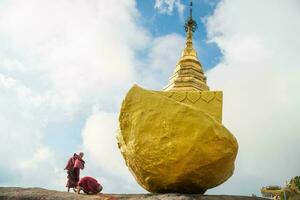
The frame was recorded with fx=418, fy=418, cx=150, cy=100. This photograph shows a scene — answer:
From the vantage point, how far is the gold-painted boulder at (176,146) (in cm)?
934

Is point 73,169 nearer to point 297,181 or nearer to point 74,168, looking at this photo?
point 74,168

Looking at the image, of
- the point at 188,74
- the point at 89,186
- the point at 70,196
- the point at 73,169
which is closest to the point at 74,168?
the point at 73,169

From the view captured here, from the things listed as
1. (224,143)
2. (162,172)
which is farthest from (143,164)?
(224,143)

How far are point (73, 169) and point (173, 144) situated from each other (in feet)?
13.5

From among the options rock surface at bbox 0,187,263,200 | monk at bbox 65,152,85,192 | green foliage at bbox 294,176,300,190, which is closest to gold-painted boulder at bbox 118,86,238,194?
rock surface at bbox 0,187,263,200

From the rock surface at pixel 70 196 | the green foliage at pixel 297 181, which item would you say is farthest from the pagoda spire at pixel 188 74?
the green foliage at pixel 297 181

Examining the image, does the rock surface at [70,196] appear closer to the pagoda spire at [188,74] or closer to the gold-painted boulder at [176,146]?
the gold-painted boulder at [176,146]

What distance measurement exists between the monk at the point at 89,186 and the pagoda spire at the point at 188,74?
4523mm

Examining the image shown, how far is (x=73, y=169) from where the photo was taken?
1225cm

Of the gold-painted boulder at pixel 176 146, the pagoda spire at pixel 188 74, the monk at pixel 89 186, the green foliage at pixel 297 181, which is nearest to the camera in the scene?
the gold-painted boulder at pixel 176 146

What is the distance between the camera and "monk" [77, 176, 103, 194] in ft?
34.9

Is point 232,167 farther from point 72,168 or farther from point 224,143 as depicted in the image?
point 72,168

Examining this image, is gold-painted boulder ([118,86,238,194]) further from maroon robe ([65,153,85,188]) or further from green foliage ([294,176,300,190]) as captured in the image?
green foliage ([294,176,300,190])

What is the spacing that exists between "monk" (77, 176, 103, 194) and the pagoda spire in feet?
14.8
